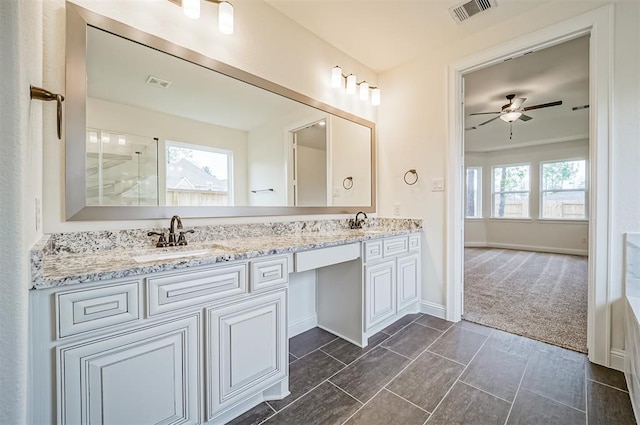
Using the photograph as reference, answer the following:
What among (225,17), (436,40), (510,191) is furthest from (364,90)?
(510,191)

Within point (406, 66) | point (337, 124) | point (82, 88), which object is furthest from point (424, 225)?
point (82, 88)

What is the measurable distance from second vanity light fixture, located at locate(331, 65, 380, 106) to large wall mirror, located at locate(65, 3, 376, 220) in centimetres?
27

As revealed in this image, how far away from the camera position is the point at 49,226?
1.23 meters

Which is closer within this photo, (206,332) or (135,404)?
(135,404)

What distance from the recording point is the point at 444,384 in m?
1.63

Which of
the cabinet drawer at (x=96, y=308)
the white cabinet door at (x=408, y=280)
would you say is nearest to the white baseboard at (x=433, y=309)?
the white cabinet door at (x=408, y=280)

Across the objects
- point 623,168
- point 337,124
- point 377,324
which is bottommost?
point 377,324

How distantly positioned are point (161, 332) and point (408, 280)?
6.90ft

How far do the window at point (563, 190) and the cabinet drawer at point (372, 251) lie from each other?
620 centimetres

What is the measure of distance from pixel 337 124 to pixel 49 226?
2.22m

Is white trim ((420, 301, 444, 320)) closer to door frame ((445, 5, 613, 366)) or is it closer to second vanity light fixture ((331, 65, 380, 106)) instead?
door frame ((445, 5, 613, 366))

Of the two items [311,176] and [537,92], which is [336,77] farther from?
[537,92]

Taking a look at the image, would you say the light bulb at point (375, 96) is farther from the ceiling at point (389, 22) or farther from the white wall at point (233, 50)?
the ceiling at point (389, 22)

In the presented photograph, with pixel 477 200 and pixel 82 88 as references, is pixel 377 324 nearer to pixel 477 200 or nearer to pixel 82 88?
pixel 82 88
